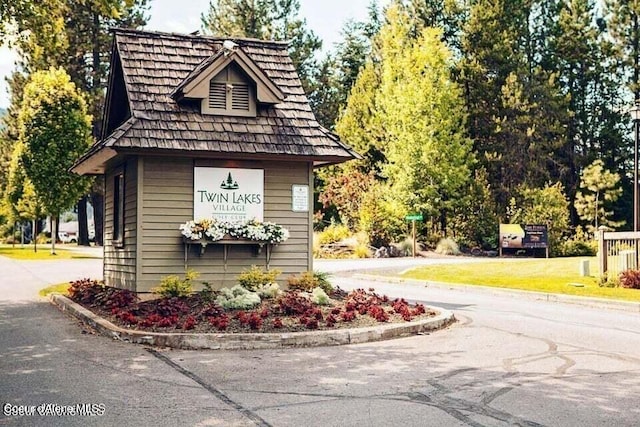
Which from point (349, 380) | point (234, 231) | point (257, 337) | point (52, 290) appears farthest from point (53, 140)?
point (349, 380)

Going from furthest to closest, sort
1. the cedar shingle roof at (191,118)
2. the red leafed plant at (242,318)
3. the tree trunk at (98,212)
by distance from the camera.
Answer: the tree trunk at (98,212), the cedar shingle roof at (191,118), the red leafed plant at (242,318)

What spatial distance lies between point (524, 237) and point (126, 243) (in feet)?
96.6

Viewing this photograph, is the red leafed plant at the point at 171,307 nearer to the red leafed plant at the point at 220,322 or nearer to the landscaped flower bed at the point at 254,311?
the landscaped flower bed at the point at 254,311

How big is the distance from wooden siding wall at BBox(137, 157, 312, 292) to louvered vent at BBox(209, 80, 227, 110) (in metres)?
1.26

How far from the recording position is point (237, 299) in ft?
42.4

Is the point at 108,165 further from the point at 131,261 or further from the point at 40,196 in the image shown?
the point at 40,196

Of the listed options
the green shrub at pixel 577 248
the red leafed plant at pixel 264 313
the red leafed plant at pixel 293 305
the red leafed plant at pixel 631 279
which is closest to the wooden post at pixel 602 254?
the red leafed plant at pixel 631 279

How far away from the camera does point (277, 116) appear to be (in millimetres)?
16062

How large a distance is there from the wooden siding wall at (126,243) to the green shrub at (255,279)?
2.24 meters

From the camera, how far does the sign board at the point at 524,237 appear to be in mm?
40500

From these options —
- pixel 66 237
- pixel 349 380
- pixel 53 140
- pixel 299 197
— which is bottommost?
pixel 349 380

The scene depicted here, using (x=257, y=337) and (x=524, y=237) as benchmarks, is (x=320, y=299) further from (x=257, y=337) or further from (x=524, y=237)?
(x=524, y=237)

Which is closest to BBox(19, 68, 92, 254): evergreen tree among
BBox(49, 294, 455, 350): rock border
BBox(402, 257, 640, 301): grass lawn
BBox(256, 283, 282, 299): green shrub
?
BBox(402, 257, 640, 301): grass lawn

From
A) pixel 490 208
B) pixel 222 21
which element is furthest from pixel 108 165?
pixel 222 21
